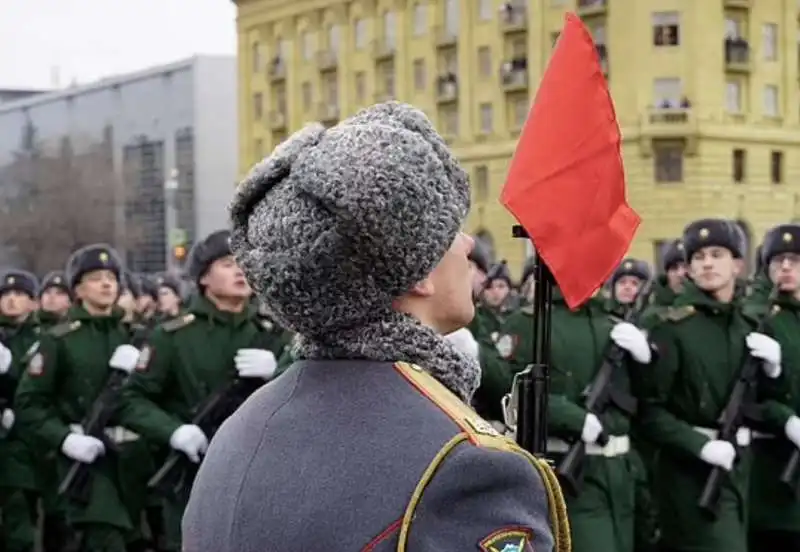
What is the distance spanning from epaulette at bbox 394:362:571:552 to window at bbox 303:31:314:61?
2220 inches

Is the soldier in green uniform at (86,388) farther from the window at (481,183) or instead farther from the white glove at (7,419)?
the window at (481,183)

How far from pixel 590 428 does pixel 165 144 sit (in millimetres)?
59373

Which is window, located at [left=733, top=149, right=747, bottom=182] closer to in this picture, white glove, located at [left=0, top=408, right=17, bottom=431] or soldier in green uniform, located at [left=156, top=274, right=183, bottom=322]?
soldier in green uniform, located at [left=156, top=274, right=183, bottom=322]

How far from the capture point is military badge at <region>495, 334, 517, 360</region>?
7.09m

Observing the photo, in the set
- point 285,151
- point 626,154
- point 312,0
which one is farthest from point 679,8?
point 285,151

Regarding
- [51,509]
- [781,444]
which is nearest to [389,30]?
[51,509]

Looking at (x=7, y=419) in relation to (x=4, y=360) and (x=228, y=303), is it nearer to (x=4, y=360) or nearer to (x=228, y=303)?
(x=4, y=360)

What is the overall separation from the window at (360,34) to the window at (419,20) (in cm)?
286

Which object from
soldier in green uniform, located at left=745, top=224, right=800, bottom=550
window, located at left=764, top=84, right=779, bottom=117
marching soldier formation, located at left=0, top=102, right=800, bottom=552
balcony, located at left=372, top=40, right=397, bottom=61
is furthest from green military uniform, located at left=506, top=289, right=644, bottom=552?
balcony, located at left=372, top=40, right=397, bottom=61

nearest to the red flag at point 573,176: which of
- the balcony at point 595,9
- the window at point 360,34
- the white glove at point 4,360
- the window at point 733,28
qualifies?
the white glove at point 4,360

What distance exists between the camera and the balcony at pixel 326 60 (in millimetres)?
56562

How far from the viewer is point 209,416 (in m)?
7.18

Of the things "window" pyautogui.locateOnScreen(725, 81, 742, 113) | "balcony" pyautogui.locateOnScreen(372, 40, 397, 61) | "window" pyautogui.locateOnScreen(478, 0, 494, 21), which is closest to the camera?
"window" pyautogui.locateOnScreen(725, 81, 742, 113)

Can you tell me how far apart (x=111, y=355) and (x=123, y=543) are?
42.3 inches
